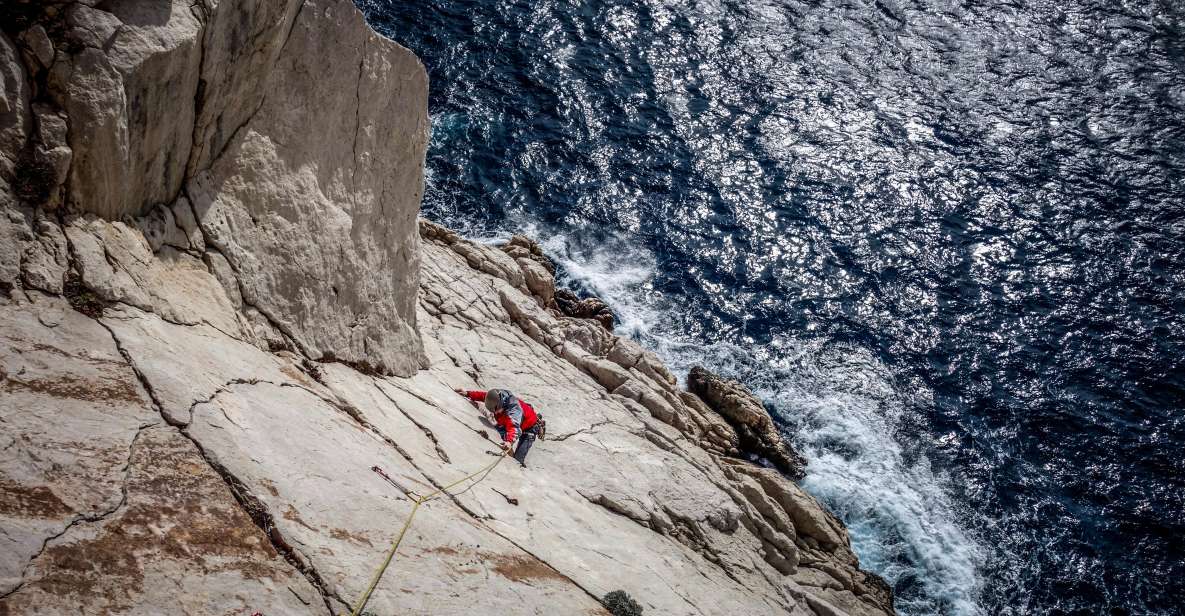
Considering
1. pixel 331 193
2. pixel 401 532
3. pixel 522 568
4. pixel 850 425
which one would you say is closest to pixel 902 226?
pixel 850 425

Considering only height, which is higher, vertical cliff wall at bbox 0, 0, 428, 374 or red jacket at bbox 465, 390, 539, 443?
vertical cliff wall at bbox 0, 0, 428, 374

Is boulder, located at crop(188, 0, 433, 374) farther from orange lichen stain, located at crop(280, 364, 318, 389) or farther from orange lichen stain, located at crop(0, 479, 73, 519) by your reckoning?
orange lichen stain, located at crop(0, 479, 73, 519)

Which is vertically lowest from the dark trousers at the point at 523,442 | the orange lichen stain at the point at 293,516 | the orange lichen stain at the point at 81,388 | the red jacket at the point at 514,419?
the dark trousers at the point at 523,442

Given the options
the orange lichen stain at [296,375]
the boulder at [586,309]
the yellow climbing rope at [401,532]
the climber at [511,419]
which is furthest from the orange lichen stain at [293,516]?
the boulder at [586,309]

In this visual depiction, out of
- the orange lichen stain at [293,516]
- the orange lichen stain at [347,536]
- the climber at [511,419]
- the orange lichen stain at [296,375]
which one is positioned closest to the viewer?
the orange lichen stain at [293,516]

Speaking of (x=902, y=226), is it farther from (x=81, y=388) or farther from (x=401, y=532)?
(x=81, y=388)

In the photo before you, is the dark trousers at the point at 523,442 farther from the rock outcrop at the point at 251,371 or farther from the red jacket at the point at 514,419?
the rock outcrop at the point at 251,371

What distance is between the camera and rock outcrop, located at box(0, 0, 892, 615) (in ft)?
29.6

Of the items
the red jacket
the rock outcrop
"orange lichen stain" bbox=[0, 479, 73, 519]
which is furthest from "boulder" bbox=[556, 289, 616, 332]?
"orange lichen stain" bbox=[0, 479, 73, 519]

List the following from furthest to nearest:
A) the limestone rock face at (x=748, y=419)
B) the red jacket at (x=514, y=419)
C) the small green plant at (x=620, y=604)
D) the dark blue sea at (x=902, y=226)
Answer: the dark blue sea at (x=902, y=226) < the limestone rock face at (x=748, y=419) < the red jacket at (x=514, y=419) < the small green plant at (x=620, y=604)

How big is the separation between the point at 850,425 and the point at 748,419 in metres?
4.97

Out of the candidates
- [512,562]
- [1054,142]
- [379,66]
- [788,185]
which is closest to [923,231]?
[788,185]

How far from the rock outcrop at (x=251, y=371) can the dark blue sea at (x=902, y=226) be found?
11688 millimetres

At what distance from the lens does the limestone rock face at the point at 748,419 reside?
29.4 metres
